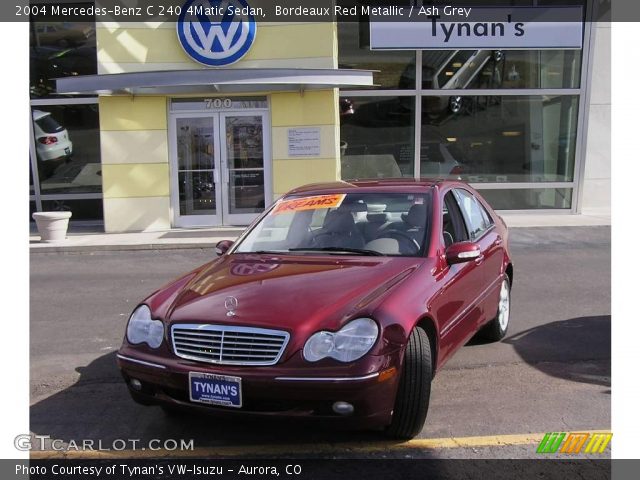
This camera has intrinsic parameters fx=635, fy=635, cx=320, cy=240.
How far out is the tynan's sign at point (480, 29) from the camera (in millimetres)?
14031

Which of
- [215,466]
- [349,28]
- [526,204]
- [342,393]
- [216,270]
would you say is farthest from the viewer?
[526,204]

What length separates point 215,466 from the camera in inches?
142

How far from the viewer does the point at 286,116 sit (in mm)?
13562

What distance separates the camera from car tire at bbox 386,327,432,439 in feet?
12.0

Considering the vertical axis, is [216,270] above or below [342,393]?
above

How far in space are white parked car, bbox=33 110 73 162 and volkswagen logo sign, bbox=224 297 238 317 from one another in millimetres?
12682

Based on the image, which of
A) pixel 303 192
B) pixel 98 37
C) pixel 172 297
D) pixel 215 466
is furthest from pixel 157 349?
pixel 98 37

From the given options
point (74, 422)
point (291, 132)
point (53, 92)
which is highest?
point (53, 92)

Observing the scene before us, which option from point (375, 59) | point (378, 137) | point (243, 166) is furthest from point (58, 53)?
point (378, 137)

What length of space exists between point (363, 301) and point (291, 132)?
10276 millimetres

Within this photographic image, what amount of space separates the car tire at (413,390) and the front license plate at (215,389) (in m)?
0.92

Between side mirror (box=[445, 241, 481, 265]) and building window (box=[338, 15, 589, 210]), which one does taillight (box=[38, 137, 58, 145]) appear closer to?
building window (box=[338, 15, 589, 210])

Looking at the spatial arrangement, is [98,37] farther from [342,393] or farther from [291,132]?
[342,393]

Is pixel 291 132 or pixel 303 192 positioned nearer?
pixel 303 192
